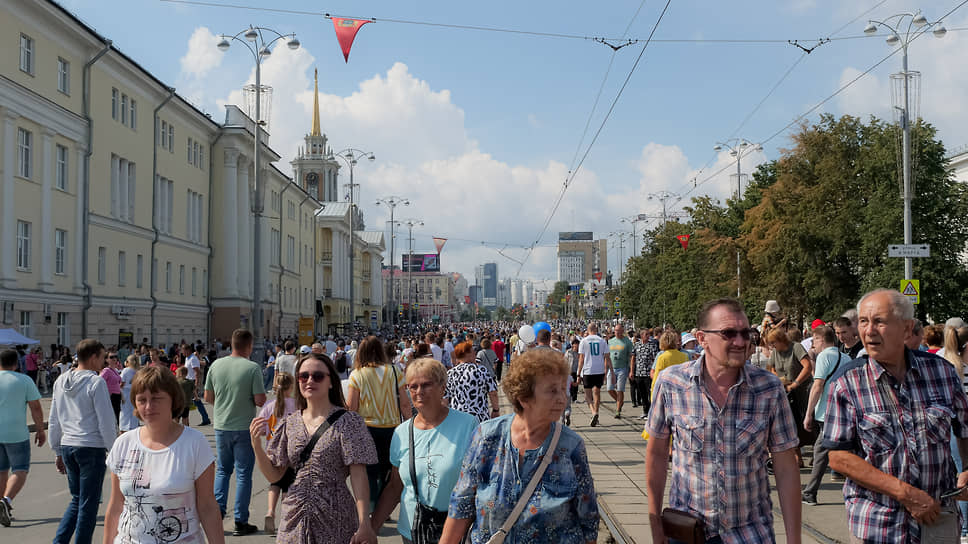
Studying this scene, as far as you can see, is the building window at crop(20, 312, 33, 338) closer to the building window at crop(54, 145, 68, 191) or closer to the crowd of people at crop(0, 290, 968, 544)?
the building window at crop(54, 145, 68, 191)

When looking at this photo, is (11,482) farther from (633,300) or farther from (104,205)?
(633,300)

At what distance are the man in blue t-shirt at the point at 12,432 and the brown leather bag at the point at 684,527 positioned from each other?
7.15m

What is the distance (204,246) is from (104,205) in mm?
15218

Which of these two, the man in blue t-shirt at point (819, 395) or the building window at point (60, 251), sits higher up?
the building window at point (60, 251)

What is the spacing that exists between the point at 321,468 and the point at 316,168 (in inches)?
4800

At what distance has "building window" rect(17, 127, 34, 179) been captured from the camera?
3166cm

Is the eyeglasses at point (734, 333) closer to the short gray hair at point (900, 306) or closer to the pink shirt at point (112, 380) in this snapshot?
the short gray hair at point (900, 306)

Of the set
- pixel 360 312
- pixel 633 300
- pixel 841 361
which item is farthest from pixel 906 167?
pixel 360 312

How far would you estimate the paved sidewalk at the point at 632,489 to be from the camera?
8203 millimetres

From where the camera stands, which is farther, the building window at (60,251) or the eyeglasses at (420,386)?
the building window at (60,251)

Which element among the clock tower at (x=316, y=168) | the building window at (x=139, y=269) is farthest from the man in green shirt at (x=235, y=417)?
the clock tower at (x=316, y=168)

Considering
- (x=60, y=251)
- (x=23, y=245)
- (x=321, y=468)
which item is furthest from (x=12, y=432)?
(x=60, y=251)

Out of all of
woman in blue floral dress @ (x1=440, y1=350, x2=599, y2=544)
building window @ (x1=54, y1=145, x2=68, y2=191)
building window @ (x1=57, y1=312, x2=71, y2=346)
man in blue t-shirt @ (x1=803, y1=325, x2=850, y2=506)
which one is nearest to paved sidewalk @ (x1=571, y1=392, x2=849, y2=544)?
man in blue t-shirt @ (x1=803, y1=325, x2=850, y2=506)

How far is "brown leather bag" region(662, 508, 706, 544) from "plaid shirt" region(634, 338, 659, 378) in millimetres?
14721
